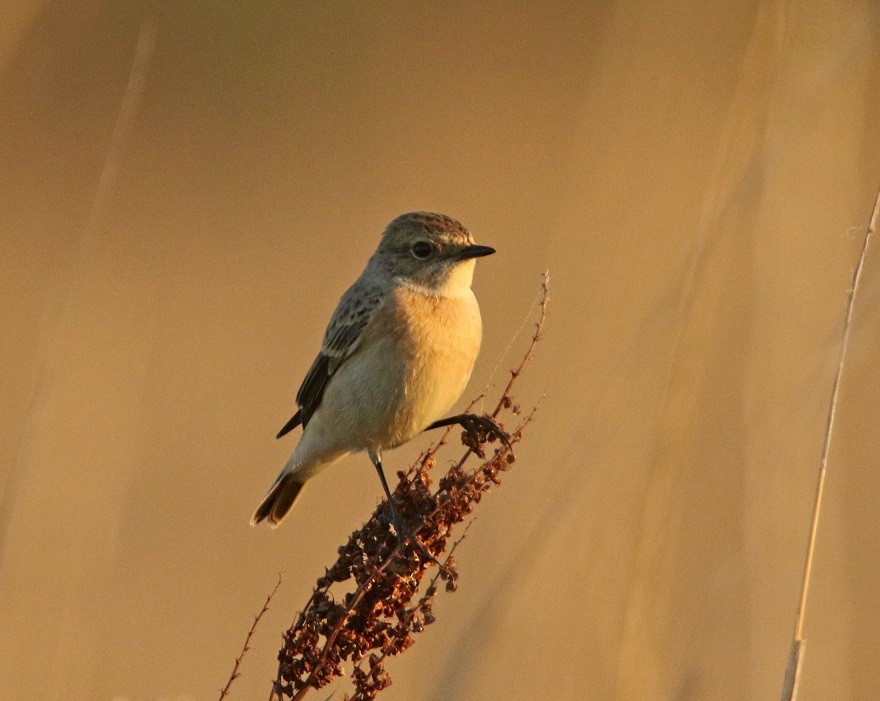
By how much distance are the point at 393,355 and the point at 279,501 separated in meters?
0.87

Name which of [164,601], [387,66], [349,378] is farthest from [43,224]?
[349,378]

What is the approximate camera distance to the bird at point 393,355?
4320 millimetres

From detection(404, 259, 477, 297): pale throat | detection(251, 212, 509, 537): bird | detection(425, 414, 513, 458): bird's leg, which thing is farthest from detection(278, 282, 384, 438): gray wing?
detection(425, 414, 513, 458): bird's leg

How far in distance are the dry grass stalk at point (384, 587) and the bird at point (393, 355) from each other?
42.4 inches

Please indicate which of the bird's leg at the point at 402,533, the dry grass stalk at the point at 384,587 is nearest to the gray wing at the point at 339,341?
the dry grass stalk at the point at 384,587

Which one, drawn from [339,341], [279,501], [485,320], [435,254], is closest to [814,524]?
[435,254]

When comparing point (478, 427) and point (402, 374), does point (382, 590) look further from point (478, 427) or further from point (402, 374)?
point (402, 374)

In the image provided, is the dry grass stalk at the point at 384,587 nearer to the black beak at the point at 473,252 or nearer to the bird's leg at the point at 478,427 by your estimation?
the bird's leg at the point at 478,427

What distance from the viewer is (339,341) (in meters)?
4.71

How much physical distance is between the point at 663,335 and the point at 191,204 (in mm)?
7023

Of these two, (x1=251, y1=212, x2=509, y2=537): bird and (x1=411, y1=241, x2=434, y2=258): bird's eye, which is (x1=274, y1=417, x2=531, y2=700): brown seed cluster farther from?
(x1=411, y1=241, x2=434, y2=258): bird's eye

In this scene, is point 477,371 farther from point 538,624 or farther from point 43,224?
point 43,224

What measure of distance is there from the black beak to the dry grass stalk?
1.34m

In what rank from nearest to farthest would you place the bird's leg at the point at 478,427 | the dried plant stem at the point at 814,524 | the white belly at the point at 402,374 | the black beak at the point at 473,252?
the dried plant stem at the point at 814,524 → the bird's leg at the point at 478,427 → the white belly at the point at 402,374 → the black beak at the point at 473,252
